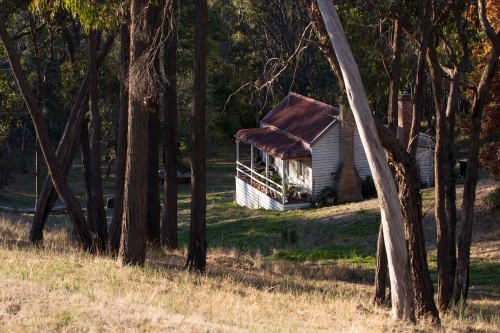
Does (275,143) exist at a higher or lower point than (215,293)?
higher

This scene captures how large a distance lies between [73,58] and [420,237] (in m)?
15.1

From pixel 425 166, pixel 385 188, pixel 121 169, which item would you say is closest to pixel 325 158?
pixel 425 166

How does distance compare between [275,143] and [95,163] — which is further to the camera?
[275,143]

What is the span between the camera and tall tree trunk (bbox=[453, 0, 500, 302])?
14.3 metres

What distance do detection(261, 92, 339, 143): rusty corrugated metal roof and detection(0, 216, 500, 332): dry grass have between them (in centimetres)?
2234

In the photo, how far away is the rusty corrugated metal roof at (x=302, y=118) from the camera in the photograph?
3688cm

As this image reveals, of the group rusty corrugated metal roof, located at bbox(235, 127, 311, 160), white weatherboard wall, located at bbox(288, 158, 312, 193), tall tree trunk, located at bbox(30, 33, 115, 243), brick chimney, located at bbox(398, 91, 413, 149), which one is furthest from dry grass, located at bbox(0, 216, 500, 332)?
white weatherboard wall, located at bbox(288, 158, 312, 193)

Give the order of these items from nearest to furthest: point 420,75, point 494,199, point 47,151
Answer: point 420,75 < point 47,151 < point 494,199

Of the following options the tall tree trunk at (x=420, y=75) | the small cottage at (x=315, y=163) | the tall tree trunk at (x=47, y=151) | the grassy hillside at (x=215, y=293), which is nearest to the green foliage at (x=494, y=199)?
the grassy hillside at (x=215, y=293)

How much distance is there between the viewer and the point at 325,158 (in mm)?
36625

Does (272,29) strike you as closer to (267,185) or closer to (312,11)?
(267,185)

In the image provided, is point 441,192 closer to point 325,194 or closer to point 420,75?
point 420,75

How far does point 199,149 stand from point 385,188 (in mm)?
5423

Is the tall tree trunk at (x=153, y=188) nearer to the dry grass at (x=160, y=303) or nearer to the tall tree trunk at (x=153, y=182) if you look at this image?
the tall tree trunk at (x=153, y=182)
